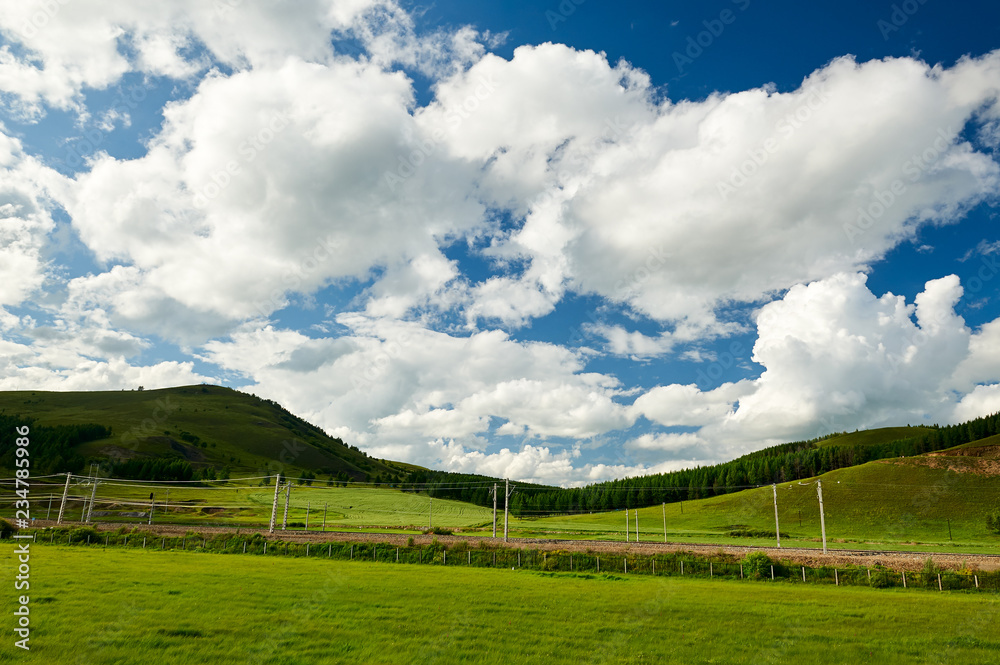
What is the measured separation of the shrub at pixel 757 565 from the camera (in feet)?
140

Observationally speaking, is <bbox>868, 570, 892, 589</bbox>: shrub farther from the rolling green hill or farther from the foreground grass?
the rolling green hill

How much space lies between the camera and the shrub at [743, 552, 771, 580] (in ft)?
140

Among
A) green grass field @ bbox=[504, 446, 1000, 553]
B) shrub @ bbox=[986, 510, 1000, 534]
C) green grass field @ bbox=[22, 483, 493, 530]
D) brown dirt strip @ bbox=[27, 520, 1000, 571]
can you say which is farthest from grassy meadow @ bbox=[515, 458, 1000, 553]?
brown dirt strip @ bbox=[27, 520, 1000, 571]

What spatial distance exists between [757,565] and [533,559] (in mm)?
18657

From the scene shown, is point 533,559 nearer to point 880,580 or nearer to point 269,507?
point 880,580

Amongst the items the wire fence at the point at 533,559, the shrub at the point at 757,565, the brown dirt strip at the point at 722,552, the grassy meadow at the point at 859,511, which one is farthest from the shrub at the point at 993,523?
the shrub at the point at 757,565

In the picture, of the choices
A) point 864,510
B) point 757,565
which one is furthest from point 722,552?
point 864,510

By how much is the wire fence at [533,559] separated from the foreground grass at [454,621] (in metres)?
5.71

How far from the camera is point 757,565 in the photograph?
142 feet

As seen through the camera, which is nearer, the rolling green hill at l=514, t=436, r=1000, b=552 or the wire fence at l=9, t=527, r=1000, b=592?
the wire fence at l=9, t=527, r=1000, b=592

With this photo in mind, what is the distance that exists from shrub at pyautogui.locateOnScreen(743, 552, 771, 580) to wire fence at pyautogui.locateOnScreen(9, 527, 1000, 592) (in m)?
0.07

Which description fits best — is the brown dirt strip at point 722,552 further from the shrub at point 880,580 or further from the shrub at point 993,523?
the shrub at point 993,523

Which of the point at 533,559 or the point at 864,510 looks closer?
the point at 533,559

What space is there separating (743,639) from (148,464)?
7679 inches
